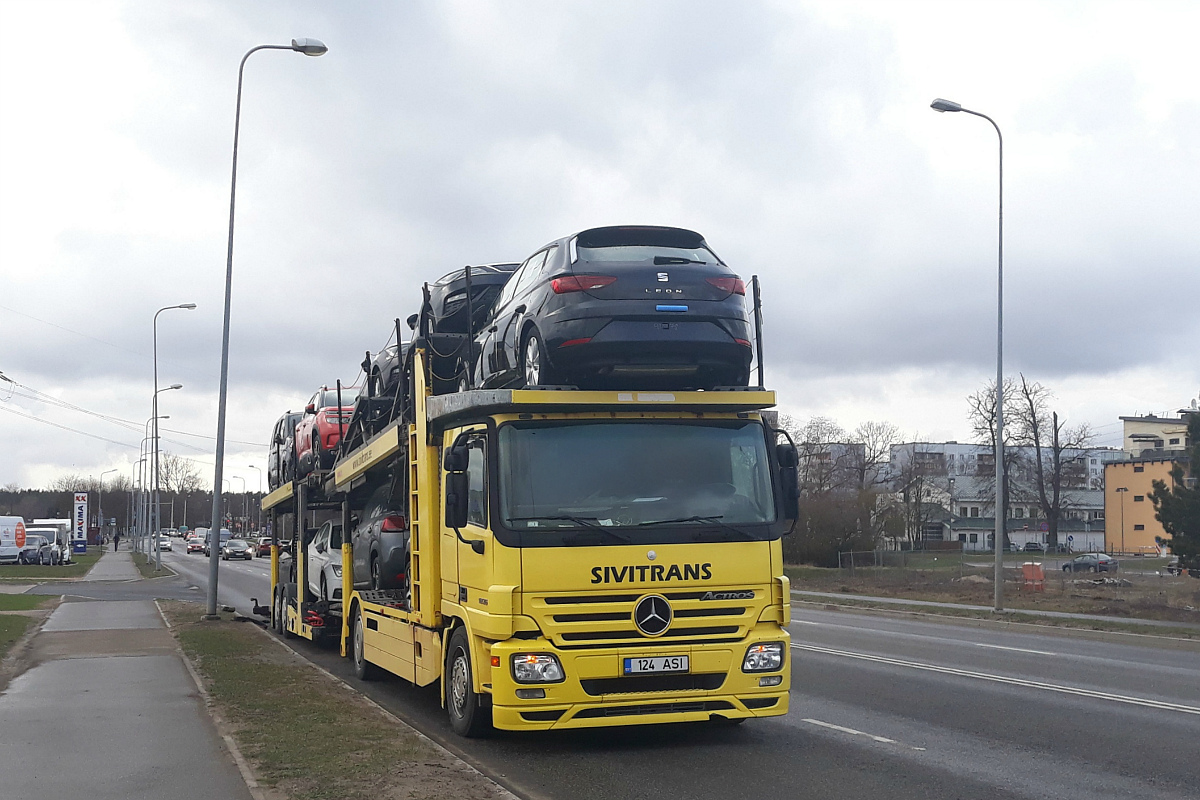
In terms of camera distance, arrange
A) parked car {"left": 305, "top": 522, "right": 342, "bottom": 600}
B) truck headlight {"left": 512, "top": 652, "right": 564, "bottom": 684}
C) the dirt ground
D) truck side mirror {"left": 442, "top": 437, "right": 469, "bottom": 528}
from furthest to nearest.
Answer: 1. the dirt ground
2. parked car {"left": 305, "top": 522, "right": 342, "bottom": 600}
3. truck side mirror {"left": 442, "top": 437, "right": 469, "bottom": 528}
4. truck headlight {"left": 512, "top": 652, "right": 564, "bottom": 684}

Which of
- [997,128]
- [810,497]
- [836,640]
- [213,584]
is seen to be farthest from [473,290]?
[810,497]

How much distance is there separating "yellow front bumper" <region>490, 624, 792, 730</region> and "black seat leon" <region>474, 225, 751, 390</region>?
Answer: 6.68 feet

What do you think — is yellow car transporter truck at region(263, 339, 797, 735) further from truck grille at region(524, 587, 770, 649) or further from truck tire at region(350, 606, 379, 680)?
truck tire at region(350, 606, 379, 680)

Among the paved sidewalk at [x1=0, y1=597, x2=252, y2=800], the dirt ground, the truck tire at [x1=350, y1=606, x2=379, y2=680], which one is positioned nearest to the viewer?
the paved sidewalk at [x1=0, y1=597, x2=252, y2=800]

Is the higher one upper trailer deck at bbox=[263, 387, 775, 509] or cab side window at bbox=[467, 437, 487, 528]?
upper trailer deck at bbox=[263, 387, 775, 509]

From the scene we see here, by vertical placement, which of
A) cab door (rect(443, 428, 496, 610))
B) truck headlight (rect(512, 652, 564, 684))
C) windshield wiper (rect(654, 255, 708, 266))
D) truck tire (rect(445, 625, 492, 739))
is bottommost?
truck tire (rect(445, 625, 492, 739))

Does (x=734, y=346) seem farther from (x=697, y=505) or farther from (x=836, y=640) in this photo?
(x=836, y=640)

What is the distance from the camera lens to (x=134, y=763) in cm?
791

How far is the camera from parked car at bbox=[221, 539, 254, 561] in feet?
224

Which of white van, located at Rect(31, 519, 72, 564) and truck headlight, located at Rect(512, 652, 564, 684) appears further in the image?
white van, located at Rect(31, 519, 72, 564)

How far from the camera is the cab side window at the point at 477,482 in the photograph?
27.4ft

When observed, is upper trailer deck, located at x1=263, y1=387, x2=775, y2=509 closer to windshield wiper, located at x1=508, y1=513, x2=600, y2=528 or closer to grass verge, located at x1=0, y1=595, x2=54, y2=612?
windshield wiper, located at x1=508, y1=513, x2=600, y2=528

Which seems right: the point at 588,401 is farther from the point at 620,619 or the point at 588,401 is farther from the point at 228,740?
the point at 228,740

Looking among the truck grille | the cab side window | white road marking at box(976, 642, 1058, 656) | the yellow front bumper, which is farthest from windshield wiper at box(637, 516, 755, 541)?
white road marking at box(976, 642, 1058, 656)
